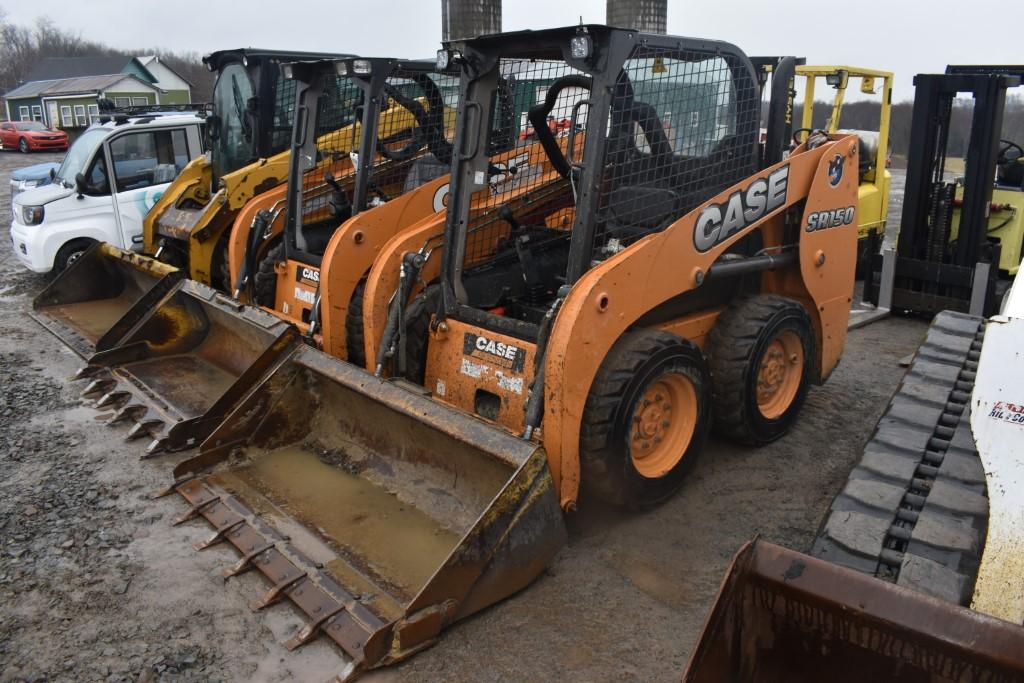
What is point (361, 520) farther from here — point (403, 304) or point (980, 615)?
point (980, 615)

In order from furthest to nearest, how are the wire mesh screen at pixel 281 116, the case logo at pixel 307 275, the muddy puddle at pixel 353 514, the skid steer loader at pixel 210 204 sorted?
the wire mesh screen at pixel 281 116
the skid steer loader at pixel 210 204
the case logo at pixel 307 275
the muddy puddle at pixel 353 514

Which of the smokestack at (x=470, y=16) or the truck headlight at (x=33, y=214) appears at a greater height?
the smokestack at (x=470, y=16)

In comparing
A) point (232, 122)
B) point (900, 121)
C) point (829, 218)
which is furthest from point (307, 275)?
point (900, 121)

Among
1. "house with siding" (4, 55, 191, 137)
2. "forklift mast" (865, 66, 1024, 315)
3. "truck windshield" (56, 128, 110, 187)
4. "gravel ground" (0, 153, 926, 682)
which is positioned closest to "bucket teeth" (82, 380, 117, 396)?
"gravel ground" (0, 153, 926, 682)

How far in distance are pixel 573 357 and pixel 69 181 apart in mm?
7924

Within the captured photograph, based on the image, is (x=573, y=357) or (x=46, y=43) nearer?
(x=573, y=357)

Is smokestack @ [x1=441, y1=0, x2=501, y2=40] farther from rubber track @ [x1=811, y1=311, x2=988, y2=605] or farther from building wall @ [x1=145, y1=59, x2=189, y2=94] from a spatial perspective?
building wall @ [x1=145, y1=59, x2=189, y2=94]

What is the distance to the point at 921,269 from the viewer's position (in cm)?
738

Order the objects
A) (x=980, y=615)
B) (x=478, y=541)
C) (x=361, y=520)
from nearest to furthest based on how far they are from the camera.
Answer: (x=980, y=615) → (x=478, y=541) → (x=361, y=520)

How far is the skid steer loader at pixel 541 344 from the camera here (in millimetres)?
3523

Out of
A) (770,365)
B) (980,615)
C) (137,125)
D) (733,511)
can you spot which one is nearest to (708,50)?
(770,365)

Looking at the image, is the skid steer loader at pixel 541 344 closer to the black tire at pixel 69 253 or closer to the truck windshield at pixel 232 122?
the truck windshield at pixel 232 122

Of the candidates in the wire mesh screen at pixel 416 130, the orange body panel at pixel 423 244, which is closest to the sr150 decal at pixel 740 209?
the orange body panel at pixel 423 244

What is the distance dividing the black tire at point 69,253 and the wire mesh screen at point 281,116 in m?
2.54
